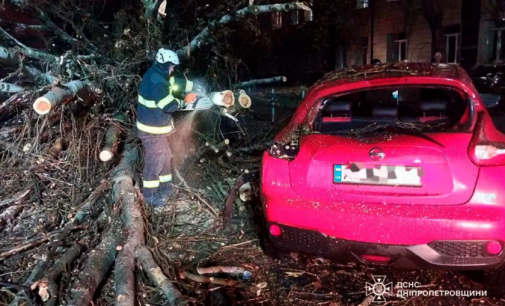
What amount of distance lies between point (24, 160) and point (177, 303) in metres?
3.42

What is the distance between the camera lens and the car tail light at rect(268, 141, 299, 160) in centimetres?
303

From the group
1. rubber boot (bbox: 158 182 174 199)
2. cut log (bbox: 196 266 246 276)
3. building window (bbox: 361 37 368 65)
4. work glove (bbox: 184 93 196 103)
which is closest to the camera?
cut log (bbox: 196 266 246 276)

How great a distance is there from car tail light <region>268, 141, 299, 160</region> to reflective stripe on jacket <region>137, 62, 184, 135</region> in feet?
6.14

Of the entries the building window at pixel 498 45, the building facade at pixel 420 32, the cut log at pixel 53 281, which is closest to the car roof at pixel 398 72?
the cut log at pixel 53 281

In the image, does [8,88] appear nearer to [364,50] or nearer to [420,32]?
[420,32]

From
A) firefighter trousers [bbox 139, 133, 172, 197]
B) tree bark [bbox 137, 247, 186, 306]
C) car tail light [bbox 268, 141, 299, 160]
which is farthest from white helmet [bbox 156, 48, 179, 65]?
tree bark [bbox 137, 247, 186, 306]

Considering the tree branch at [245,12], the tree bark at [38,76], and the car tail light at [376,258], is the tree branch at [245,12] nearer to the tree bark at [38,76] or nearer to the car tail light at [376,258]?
the tree bark at [38,76]

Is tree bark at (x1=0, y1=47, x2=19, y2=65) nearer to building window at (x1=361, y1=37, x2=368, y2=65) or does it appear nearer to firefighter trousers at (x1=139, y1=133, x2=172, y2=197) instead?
firefighter trousers at (x1=139, y1=133, x2=172, y2=197)

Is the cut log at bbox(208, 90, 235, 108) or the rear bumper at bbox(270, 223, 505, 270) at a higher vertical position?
the cut log at bbox(208, 90, 235, 108)

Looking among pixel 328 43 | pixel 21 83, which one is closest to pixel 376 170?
pixel 21 83

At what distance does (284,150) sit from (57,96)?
2911 millimetres

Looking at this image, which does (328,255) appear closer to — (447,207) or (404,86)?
(447,207)

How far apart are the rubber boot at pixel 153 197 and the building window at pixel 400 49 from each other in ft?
64.8

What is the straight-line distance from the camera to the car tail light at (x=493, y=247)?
2.52 m
